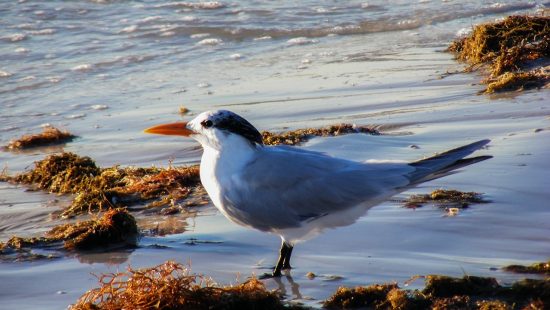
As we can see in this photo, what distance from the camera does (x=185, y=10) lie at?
43.9ft

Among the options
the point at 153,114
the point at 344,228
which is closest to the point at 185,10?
the point at 153,114

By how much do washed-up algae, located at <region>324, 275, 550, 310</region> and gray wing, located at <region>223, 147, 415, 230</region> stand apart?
701 millimetres

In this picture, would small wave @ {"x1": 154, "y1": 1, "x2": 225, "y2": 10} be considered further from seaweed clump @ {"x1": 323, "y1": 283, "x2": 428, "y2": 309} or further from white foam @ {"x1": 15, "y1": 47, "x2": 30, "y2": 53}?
seaweed clump @ {"x1": 323, "y1": 283, "x2": 428, "y2": 309}

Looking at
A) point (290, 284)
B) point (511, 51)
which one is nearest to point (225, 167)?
point (290, 284)

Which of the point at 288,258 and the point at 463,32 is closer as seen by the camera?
the point at 288,258

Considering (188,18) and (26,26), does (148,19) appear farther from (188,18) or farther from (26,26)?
(26,26)

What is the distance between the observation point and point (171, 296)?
364 centimetres

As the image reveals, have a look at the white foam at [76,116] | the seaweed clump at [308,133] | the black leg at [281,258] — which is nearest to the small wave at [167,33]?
the white foam at [76,116]

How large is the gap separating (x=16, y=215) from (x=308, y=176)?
2.24m

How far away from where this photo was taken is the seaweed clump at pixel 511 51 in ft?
25.3

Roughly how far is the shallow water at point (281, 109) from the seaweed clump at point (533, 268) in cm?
11

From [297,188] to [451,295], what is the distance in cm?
109

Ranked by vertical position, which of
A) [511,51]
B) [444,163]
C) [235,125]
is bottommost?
[511,51]

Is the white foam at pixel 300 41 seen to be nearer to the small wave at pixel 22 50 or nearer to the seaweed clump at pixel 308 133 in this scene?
the small wave at pixel 22 50
